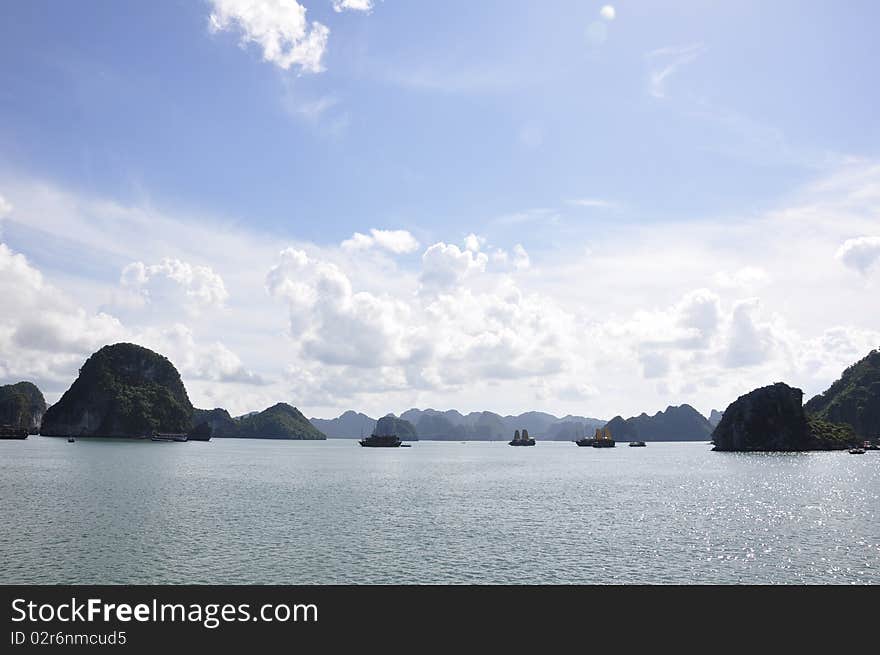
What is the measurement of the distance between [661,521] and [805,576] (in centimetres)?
2959

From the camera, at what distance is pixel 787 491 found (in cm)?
12412

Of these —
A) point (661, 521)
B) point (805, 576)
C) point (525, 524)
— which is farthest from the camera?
point (661, 521)

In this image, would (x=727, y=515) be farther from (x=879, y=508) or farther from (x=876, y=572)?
(x=876, y=572)

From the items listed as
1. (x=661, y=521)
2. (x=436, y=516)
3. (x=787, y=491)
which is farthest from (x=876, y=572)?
(x=787, y=491)

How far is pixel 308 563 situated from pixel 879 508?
89939mm
